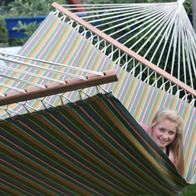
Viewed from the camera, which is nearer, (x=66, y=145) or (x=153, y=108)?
(x=66, y=145)

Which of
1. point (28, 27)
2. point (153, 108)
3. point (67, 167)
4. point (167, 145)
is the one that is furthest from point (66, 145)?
point (28, 27)

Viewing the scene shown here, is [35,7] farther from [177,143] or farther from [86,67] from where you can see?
[177,143]

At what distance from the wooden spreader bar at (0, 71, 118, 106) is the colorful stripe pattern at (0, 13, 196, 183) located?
136 centimetres

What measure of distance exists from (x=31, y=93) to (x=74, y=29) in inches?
71.8

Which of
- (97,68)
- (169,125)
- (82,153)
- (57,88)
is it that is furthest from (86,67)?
(57,88)

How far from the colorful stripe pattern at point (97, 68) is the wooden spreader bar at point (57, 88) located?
1.36 metres

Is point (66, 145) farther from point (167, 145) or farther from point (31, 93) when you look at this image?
point (167, 145)

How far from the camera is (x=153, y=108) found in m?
3.39

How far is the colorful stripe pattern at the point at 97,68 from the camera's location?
11.0 feet

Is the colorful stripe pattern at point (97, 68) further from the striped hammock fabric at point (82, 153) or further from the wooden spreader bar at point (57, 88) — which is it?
the wooden spreader bar at point (57, 88)

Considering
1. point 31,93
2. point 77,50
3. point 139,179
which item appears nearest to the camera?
point 31,93

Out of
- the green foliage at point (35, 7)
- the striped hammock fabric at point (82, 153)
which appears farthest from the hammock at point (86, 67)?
the green foliage at point (35, 7)

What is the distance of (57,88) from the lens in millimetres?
1899

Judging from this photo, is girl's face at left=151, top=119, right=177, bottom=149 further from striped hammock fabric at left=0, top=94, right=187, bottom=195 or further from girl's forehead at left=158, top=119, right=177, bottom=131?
striped hammock fabric at left=0, top=94, right=187, bottom=195
